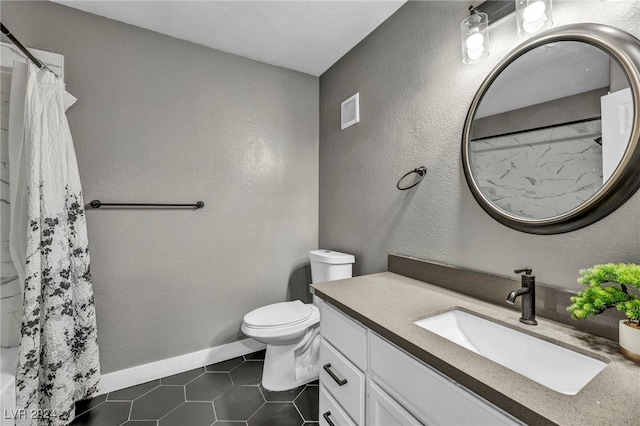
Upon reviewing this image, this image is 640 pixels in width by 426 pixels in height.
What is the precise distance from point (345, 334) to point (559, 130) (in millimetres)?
1083

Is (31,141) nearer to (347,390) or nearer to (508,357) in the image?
(347,390)

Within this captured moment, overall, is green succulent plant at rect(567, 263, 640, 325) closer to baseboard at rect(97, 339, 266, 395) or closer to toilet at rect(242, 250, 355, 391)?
toilet at rect(242, 250, 355, 391)

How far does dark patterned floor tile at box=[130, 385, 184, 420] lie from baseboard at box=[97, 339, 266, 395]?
129 millimetres

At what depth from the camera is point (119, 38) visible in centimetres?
174

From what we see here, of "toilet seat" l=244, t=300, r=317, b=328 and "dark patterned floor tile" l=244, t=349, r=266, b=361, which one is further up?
"toilet seat" l=244, t=300, r=317, b=328

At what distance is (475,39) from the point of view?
117 cm

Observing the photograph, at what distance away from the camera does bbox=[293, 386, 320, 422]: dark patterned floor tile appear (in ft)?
4.94

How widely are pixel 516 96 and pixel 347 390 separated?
1342 mm

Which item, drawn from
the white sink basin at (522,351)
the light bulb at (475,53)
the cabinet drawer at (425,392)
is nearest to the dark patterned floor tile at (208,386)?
the cabinet drawer at (425,392)

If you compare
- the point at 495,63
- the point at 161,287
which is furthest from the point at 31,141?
the point at 495,63

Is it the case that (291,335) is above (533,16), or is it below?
below

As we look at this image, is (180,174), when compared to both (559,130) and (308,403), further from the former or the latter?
(559,130)

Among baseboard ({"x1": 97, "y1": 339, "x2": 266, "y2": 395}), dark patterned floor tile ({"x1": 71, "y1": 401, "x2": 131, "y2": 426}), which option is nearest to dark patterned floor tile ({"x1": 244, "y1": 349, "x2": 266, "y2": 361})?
baseboard ({"x1": 97, "y1": 339, "x2": 266, "y2": 395})

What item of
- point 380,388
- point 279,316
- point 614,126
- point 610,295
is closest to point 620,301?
point 610,295
